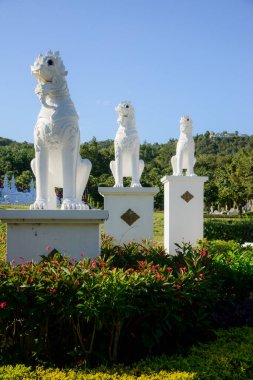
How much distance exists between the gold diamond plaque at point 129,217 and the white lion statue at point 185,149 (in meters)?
2.04

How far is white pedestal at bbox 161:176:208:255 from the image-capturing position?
8.90m

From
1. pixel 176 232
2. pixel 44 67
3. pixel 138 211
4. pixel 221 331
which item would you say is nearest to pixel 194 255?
pixel 221 331

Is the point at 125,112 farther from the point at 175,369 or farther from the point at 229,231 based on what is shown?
the point at 175,369

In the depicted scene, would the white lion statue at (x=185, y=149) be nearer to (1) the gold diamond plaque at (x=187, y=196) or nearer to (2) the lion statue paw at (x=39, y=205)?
(1) the gold diamond plaque at (x=187, y=196)

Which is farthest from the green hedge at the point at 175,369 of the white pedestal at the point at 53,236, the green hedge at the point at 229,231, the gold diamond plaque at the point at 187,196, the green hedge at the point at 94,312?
the green hedge at the point at 229,231

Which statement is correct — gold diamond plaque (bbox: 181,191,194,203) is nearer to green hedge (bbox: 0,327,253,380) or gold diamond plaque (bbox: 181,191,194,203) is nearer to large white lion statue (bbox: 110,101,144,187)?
large white lion statue (bbox: 110,101,144,187)

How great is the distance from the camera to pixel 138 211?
761cm

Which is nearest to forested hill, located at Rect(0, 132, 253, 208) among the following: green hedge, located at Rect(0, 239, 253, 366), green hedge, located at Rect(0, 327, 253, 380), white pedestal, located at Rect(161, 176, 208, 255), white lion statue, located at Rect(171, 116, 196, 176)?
white lion statue, located at Rect(171, 116, 196, 176)

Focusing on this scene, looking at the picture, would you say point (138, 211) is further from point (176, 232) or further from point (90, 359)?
point (90, 359)

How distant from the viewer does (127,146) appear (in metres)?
7.61

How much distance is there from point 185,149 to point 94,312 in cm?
689

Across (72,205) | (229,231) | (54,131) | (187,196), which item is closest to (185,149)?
(187,196)

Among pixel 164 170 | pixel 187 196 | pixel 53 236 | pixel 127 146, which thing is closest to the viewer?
pixel 53 236

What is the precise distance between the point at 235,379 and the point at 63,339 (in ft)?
4.22
